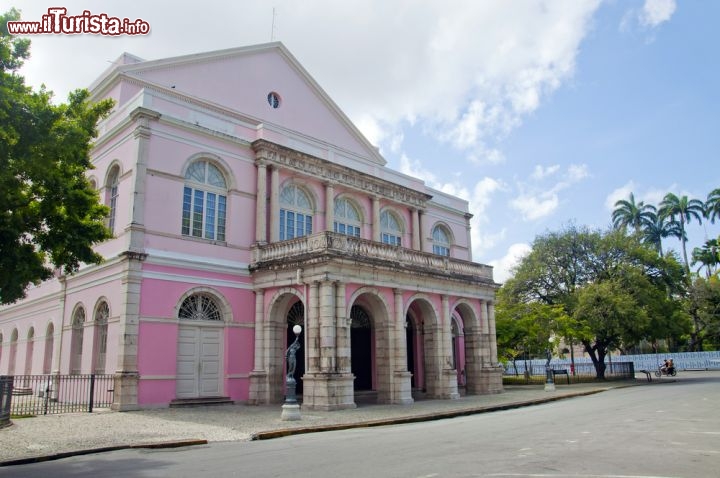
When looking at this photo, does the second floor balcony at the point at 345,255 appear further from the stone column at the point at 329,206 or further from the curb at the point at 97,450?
the curb at the point at 97,450

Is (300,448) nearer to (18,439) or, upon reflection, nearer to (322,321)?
(18,439)

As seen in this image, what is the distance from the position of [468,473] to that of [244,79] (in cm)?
2272

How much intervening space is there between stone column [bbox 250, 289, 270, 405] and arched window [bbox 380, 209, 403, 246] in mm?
8459

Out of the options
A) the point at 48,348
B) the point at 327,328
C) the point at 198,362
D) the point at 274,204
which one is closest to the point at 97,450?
the point at 327,328

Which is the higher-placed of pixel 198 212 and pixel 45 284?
pixel 198 212

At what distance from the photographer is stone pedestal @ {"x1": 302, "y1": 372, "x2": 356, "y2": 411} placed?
18.7 meters

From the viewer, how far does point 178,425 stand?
1478 cm

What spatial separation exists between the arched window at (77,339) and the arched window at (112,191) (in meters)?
3.96

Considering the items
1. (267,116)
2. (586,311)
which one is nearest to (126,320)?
(267,116)

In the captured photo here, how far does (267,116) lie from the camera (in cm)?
2728

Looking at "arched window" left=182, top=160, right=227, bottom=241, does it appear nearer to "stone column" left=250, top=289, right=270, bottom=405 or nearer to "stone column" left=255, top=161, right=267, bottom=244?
"stone column" left=255, top=161, right=267, bottom=244

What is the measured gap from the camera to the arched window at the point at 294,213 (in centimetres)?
2462

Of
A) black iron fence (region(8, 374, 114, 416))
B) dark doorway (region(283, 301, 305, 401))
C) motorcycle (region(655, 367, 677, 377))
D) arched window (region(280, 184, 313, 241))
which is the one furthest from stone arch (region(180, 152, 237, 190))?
motorcycle (region(655, 367, 677, 377))

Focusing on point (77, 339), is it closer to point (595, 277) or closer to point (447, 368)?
point (447, 368)
